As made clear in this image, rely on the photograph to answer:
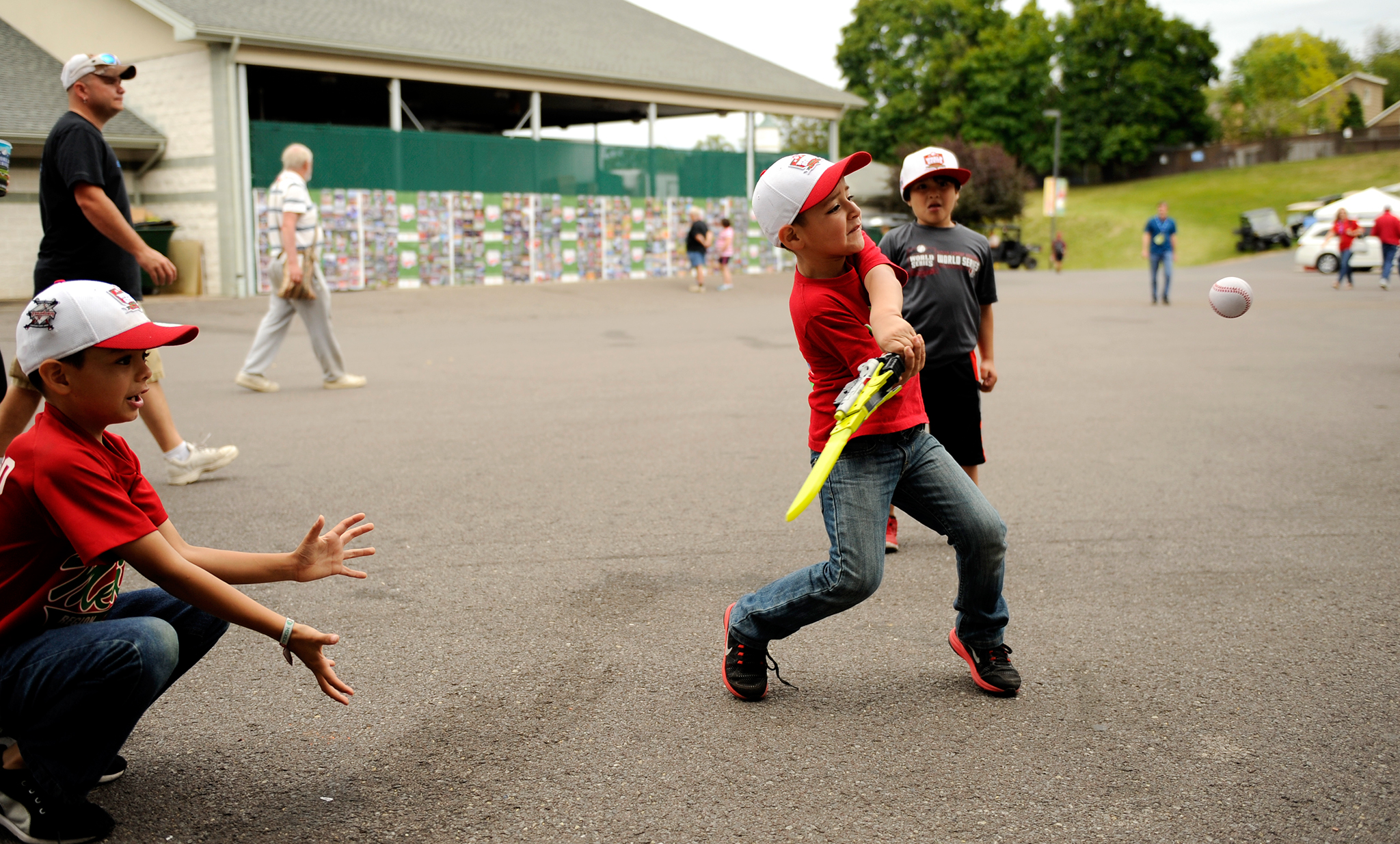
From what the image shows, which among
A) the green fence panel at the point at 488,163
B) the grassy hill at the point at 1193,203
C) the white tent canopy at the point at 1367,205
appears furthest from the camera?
the grassy hill at the point at 1193,203

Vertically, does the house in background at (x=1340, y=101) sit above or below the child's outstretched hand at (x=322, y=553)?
above

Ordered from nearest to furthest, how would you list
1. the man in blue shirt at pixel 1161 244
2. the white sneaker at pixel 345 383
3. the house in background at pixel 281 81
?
the white sneaker at pixel 345 383, the house in background at pixel 281 81, the man in blue shirt at pixel 1161 244

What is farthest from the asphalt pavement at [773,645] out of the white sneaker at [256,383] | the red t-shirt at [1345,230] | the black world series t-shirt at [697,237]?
the red t-shirt at [1345,230]

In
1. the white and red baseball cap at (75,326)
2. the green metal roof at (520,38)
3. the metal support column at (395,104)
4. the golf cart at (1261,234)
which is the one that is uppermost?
the green metal roof at (520,38)

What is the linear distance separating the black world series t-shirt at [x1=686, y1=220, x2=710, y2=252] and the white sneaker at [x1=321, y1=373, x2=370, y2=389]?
16.3 metres

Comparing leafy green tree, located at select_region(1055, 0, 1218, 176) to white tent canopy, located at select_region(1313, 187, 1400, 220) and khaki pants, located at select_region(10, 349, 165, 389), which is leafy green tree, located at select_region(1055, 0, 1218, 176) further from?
khaki pants, located at select_region(10, 349, 165, 389)

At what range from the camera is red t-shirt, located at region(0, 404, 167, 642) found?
2662 millimetres

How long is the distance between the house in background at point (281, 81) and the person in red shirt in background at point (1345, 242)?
14.2m

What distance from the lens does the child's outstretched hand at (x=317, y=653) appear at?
9.30 feet

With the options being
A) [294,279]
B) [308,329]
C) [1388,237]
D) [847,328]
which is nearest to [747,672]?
[847,328]

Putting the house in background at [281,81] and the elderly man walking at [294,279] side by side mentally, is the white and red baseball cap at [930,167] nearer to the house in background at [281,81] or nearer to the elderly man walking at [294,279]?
the elderly man walking at [294,279]

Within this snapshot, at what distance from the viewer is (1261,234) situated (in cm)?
4962

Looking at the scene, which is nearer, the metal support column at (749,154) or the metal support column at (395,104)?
the metal support column at (395,104)

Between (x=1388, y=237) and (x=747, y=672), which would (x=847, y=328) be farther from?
(x=1388, y=237)
